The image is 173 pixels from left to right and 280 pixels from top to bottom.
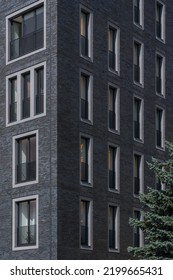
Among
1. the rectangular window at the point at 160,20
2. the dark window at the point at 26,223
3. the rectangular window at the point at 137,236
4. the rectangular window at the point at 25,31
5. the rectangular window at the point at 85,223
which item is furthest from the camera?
the rectangular window at the point at 160,20

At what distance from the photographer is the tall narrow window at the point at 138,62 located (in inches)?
1538

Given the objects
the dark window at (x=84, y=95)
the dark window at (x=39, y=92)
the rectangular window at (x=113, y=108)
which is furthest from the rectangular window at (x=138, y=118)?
the dark window at (x=39, y=92)

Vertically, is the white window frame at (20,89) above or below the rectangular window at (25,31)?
below

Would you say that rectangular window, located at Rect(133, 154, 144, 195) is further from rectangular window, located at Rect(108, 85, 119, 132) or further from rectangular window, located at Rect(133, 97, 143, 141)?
rectangular window, located at Rect(108, 85, 119, 132)

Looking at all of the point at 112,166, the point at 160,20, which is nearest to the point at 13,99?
the point at 112,166

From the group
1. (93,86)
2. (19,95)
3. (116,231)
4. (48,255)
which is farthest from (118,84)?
(48,255)

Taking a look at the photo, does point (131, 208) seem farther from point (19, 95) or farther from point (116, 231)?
point (19, 95)

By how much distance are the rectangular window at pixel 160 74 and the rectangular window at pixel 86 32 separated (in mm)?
7786

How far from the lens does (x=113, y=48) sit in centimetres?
3719

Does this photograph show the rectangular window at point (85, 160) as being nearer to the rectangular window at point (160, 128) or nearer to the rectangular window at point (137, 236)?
the rectangular window at point (137, 236)

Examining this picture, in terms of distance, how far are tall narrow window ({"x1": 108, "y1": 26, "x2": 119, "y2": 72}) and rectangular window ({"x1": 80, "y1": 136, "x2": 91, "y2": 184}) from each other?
→ 5.25 meters

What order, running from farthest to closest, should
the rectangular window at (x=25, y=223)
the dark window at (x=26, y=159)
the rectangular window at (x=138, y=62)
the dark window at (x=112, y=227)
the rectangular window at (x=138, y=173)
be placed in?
the rectangular window at (x=138, y=62) < the rectangular window at (x=138, y=173) < the dark window at (x=112, y=227) < the dark window at (x=26, y=159) < the rectangular window at (x=25, y=223)

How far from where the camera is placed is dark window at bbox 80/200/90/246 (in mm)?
32531

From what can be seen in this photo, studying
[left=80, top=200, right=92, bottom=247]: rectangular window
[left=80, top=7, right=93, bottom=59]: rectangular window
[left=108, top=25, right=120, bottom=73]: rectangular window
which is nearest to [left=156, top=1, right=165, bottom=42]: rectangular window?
[left=108, top=25, right=120, bottom=73]: rectangular window
